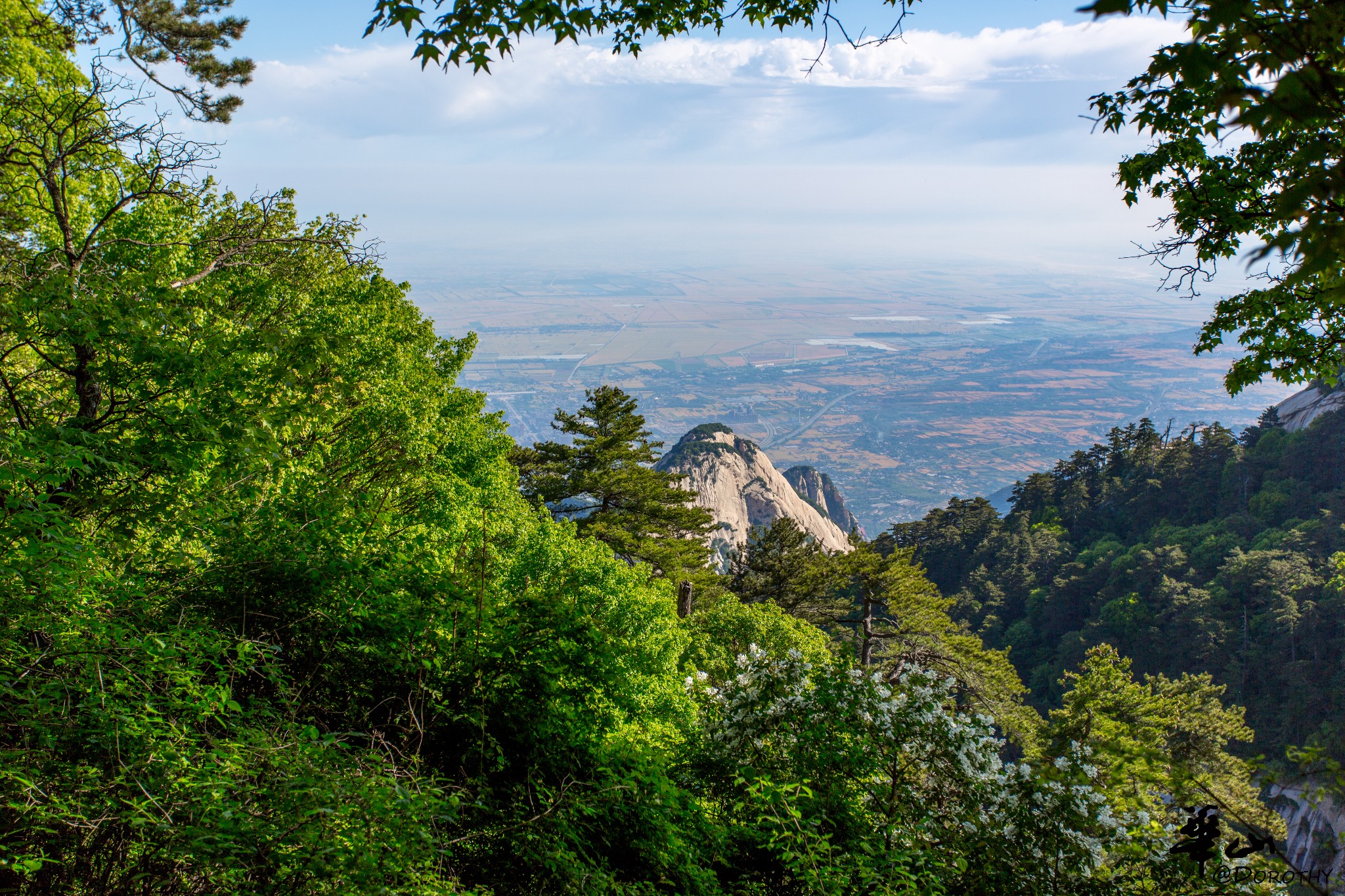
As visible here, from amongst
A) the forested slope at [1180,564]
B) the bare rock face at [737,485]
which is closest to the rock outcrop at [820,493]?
the bare rock face at [737,485]

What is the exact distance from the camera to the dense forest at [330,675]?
3.59 m

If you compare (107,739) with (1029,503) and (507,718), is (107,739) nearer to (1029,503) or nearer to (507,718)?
(507,718)

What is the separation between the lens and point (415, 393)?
16.2m

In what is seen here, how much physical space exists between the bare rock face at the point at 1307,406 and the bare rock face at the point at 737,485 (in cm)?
4659

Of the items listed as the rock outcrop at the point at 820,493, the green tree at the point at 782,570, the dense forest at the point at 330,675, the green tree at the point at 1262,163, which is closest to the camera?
the green tree at the point at 1262,163

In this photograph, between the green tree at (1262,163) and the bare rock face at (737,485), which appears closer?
the green tree at (1262,163)

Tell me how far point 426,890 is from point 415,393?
46.3 ft

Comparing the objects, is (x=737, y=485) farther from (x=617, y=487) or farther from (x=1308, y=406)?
(x=1308, y=406)

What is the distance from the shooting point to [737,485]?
231ft

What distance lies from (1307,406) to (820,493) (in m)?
51.5

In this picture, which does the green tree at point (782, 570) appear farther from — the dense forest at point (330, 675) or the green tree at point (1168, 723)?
the dense forest at point (330, 675)

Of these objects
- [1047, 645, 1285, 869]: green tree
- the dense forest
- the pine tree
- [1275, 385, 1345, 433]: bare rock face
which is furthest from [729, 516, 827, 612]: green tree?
[1275, 385, 1345, 433]: bare rock face

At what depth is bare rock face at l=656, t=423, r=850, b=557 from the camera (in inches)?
2586

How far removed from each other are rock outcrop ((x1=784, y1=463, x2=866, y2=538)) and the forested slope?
17.5m
